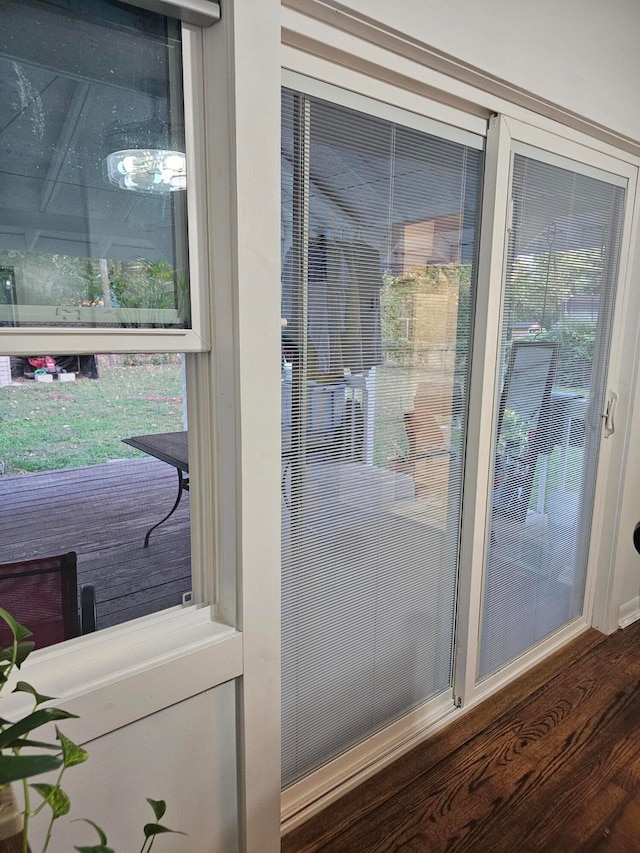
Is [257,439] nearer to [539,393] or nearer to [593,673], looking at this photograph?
[539,393]

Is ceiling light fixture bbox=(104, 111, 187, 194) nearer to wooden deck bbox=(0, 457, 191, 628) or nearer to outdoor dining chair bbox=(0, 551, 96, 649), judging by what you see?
wooden deck bbox=(0, 457, 191, 628)

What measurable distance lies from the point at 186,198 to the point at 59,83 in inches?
10.9

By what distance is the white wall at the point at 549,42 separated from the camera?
54.7 inches

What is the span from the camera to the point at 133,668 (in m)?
1.13

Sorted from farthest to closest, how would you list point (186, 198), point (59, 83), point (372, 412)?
point (372, 412) < point (186, 198) < point (59, 83)

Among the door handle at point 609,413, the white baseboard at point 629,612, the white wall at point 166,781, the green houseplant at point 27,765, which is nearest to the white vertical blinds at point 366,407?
the white wall at point 166,781

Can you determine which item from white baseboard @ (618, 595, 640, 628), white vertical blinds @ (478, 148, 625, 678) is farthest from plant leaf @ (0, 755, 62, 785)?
white baseboard @ (618, 595, 640, 628)

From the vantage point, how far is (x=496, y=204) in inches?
68.2

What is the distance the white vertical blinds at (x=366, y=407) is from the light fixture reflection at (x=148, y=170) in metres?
0.29

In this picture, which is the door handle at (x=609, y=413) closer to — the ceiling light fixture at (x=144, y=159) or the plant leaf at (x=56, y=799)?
the ceiling light fixture at (x=144, y=159)

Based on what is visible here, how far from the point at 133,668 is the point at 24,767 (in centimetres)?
65

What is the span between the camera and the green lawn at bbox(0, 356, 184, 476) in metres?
1.05

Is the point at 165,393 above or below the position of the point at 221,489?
above

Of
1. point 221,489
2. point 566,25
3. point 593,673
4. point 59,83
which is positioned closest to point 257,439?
point 221,489
